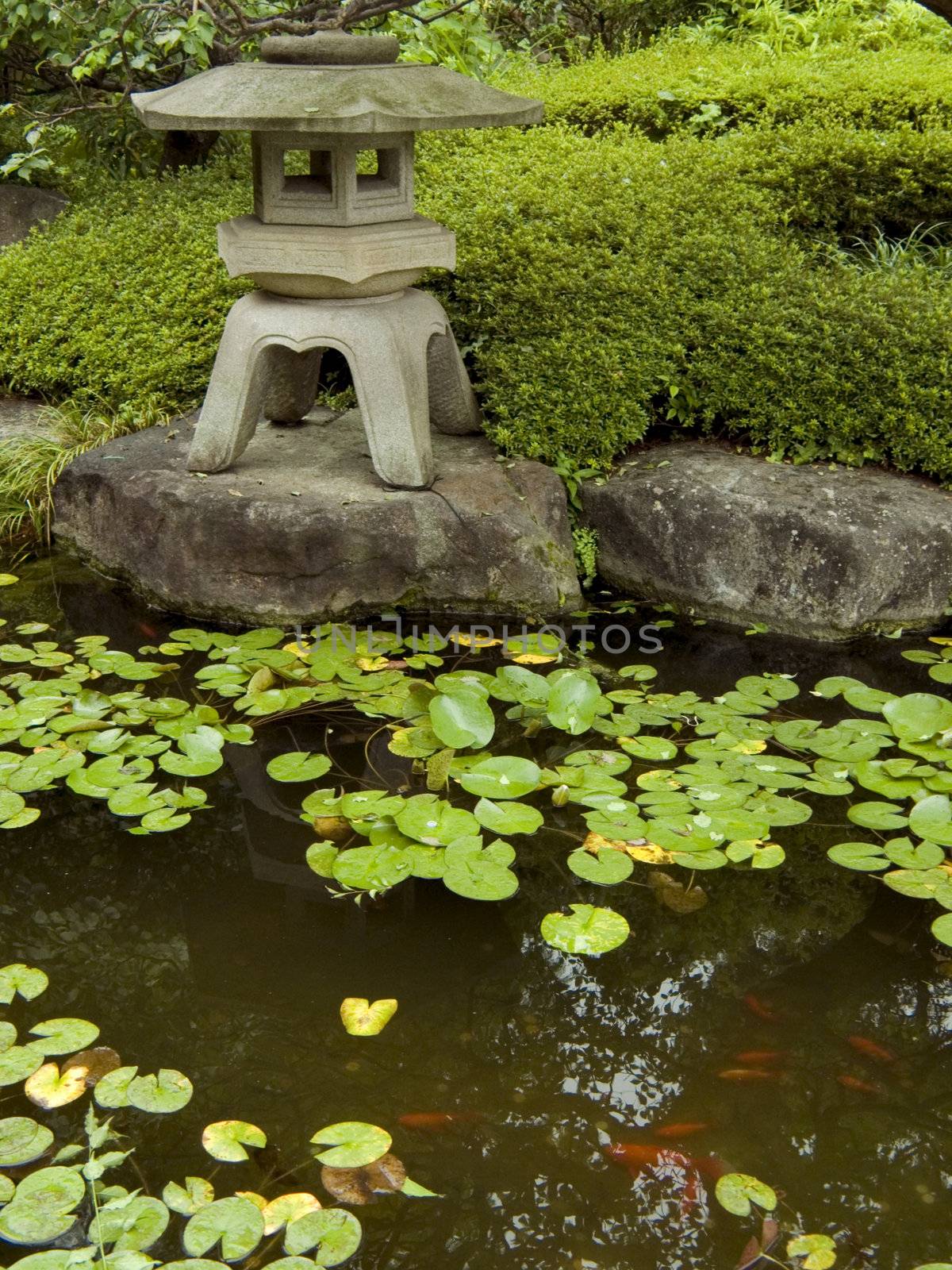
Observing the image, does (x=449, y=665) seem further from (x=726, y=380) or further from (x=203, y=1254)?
(x=203, y=1254)

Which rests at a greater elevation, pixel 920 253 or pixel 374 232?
pixel 374 232

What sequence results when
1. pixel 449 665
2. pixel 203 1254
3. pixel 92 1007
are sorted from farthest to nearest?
pixel 449 665, pixel 92 1007, pixel 203 1254

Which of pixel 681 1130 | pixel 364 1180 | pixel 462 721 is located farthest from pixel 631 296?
pixel 364 1180

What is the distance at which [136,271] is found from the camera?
17.8ft

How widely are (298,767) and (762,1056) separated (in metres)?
1.44

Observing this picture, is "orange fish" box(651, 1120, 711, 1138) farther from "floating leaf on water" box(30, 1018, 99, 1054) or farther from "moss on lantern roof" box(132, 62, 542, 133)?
"moss on lantern roof" box(132, 62, 542, 133)

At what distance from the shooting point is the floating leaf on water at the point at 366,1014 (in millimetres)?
2453

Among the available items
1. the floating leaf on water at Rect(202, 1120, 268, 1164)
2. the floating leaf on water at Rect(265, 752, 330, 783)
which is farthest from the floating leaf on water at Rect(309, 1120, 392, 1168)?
the floating leaf on water at Rect(265, 752, 330, 783)

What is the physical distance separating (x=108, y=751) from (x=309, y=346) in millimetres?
1575

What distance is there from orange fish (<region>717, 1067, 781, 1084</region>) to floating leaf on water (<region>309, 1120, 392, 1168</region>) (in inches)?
26.5

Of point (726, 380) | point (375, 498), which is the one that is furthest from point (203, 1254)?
point (726, 380)

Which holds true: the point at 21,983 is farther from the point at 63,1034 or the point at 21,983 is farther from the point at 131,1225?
the point at 131,1225

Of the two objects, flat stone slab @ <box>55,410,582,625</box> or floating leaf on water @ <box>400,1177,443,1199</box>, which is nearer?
floating leaf on water @ <box>400,1177,443,1199</box>

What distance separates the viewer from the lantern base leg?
162 inches
